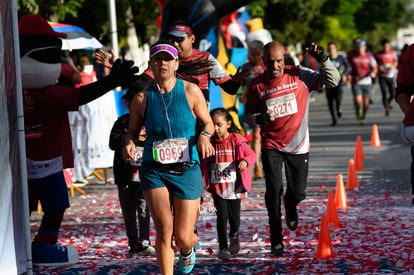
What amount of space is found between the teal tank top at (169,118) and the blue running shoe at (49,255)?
6.01 feet

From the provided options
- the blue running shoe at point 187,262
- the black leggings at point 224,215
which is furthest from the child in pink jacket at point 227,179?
the blue running shoe at point 187,262

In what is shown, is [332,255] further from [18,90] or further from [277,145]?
[18,90]

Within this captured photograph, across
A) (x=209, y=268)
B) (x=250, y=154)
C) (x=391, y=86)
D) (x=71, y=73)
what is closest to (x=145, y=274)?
(x=209, y=268)

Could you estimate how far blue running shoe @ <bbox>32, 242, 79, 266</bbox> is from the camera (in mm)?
8328

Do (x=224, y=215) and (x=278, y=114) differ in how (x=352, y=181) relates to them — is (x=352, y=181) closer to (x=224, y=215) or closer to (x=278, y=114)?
(x=278, y=114)

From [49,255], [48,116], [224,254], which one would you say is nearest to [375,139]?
[224,254]

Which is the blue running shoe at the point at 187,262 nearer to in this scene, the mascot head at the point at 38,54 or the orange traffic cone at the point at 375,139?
the mascot head at the point at 38,54

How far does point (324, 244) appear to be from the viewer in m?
8.02

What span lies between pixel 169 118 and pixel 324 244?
199 centimetres

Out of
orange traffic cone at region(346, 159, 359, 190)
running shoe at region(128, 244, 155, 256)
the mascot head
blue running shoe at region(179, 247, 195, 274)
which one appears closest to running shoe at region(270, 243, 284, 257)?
running shoe at region(128, 244, 155, 256)

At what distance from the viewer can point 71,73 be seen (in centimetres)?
898

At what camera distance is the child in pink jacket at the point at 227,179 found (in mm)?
8414

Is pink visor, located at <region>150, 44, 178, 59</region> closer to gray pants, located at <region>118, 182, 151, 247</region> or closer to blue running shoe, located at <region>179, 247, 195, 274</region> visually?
blue running shoe, located at <region>179, 247, 195, 274</region>

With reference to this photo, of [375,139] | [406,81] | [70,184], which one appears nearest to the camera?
[406,81]
